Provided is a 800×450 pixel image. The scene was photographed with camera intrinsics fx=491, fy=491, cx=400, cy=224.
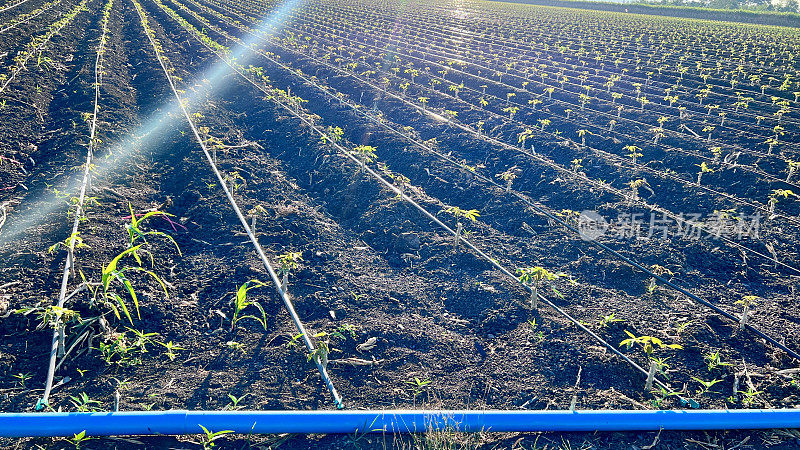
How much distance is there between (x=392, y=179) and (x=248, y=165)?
1749 millimetres

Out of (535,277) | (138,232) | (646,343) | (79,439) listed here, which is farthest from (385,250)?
(79,439)

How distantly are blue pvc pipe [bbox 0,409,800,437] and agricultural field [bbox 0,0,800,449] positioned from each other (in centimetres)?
9

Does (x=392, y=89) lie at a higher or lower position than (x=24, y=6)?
lower

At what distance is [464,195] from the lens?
5656 millimetres

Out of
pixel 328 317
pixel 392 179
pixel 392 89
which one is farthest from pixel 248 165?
pixel 392 89

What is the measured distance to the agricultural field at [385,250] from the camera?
290 centimetres

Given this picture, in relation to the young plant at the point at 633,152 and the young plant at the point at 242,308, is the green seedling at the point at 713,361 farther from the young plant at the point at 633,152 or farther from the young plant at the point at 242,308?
the young plant at the point at 633,152

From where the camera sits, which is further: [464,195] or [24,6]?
[24,6]

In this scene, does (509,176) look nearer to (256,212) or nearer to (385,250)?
(385,250)

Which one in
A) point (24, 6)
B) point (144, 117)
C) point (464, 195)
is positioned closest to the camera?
point (464, 195)

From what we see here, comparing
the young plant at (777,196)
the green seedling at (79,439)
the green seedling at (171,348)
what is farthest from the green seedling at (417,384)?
the young plant at (777,196)

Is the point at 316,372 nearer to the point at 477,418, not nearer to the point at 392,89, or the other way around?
the point at 477,418

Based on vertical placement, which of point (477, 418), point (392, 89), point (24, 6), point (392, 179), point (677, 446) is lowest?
point (677, 446)

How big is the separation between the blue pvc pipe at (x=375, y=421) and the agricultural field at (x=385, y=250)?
0.30 feet
